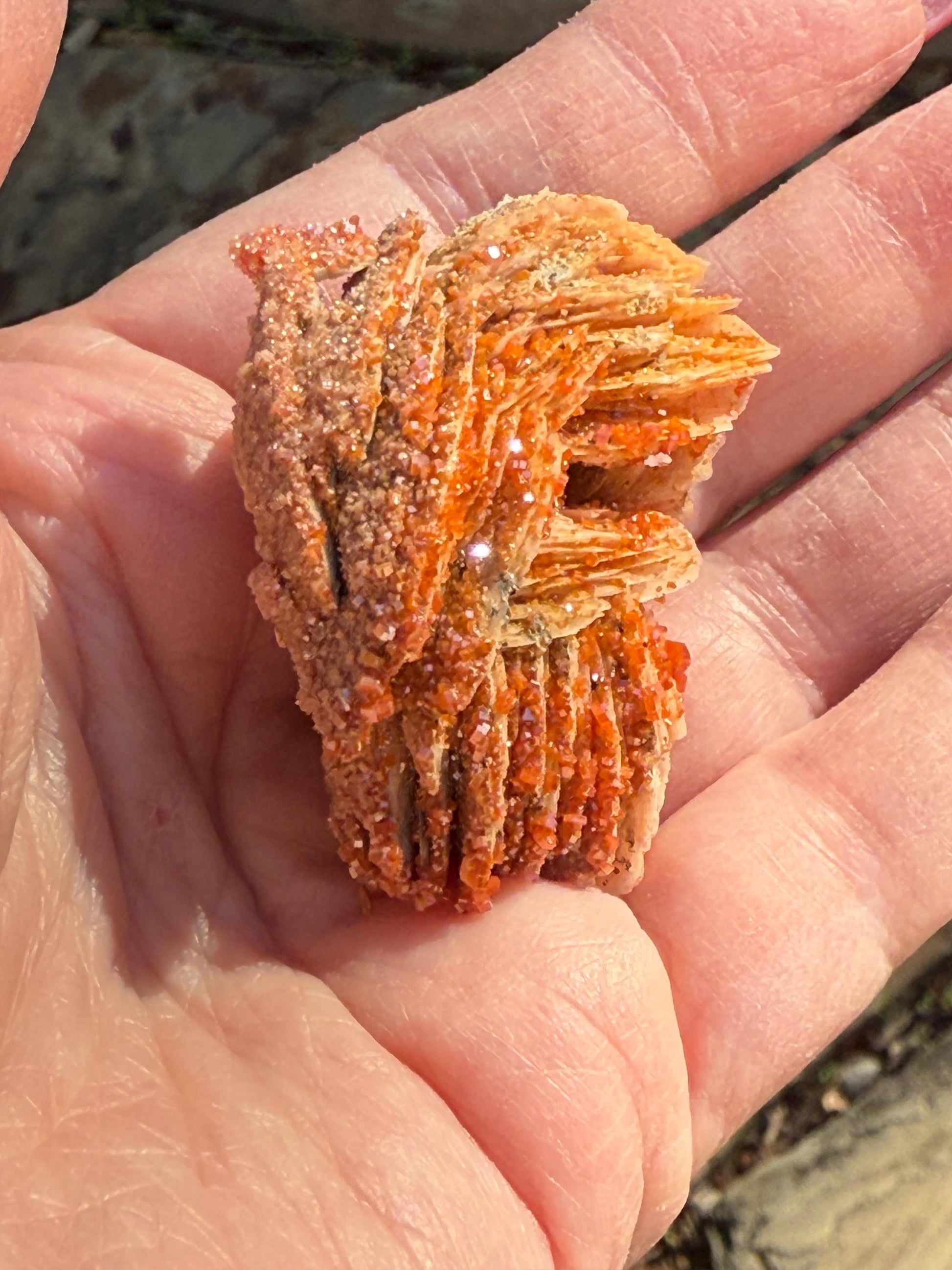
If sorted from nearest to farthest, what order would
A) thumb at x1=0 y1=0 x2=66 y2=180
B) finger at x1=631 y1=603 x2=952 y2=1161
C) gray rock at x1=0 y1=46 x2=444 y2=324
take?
thumb at x1=0 y1=0 x2=66 y2=180 < finger at x1=631 y1=603 x2=952 y2=1161 < gray rock at x1=0 y1=46 x2=444 y2=324

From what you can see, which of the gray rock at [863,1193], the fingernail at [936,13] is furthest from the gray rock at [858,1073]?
the fingernail at [936,13]

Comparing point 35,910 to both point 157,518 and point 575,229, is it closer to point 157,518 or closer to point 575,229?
point 157,518

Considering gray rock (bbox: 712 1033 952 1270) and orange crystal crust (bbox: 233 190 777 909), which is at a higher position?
orange crystal crust (bbox: 233 190 777 909)

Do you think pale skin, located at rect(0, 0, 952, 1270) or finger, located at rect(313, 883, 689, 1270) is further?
finger, located at rect(313, 883, 689, 1270)

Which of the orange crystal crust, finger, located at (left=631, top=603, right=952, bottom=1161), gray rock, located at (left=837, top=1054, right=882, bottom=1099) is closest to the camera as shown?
the orange crystal crust

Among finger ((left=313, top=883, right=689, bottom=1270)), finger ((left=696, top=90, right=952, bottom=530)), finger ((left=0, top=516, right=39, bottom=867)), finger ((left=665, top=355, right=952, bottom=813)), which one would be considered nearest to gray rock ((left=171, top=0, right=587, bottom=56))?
finger ((left=696, top=90, right=952, bottom=530))

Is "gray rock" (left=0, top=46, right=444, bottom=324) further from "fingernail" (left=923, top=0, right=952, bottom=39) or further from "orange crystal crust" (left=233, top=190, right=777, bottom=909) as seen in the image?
"orange crystal crust" (left=233, top=190, right=777, bottom=909)

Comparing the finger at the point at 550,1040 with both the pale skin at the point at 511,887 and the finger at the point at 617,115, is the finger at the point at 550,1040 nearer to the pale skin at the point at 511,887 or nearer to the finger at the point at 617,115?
the pale skin at the point at 511,887
